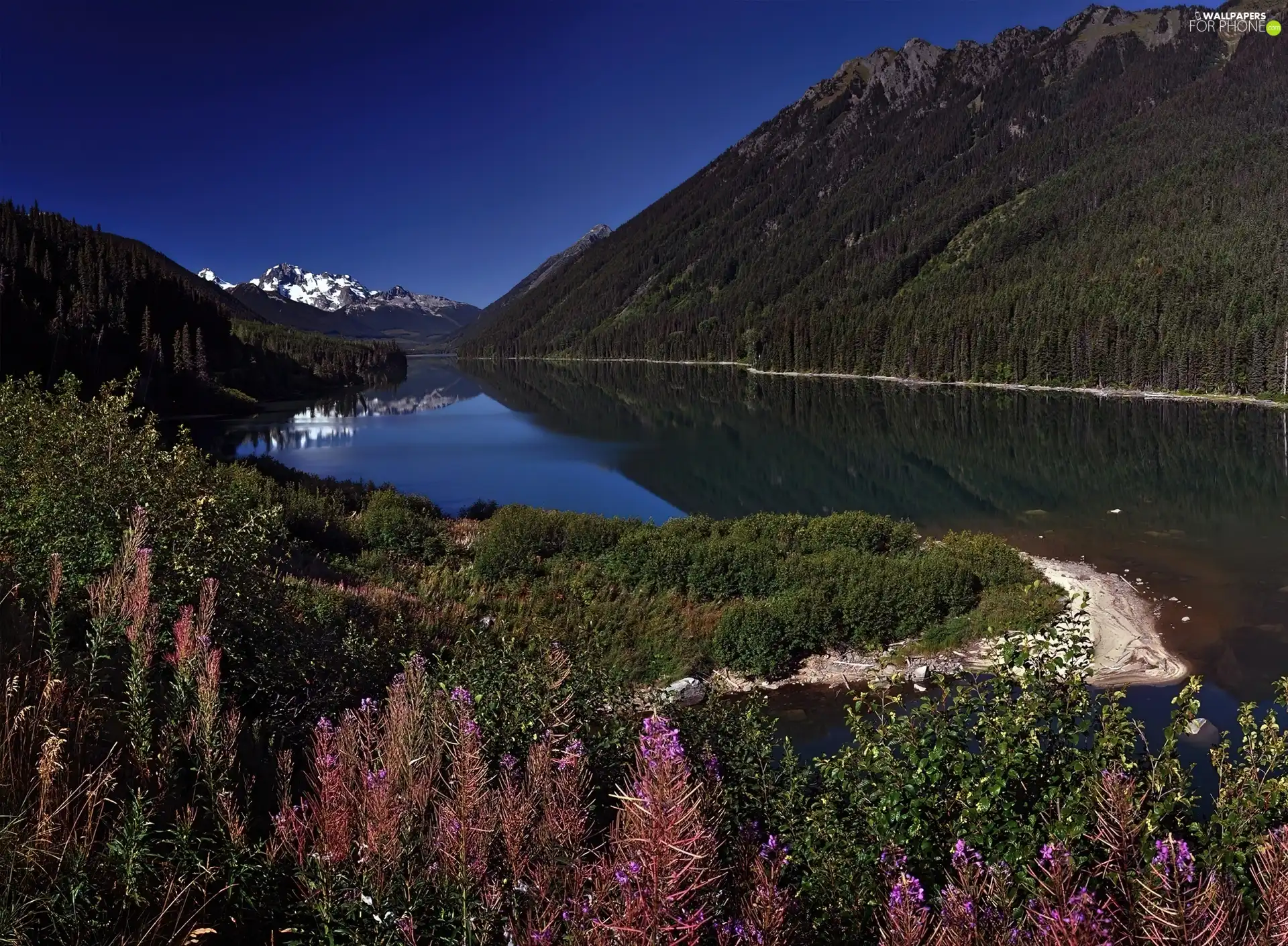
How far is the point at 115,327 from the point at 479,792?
366 ft

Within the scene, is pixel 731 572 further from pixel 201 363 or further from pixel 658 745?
pixel 201 363

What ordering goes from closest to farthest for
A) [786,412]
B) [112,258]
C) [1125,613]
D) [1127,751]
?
[1127,751] → [1125,613] → [786,412] → [112,258]

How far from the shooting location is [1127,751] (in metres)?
5.64

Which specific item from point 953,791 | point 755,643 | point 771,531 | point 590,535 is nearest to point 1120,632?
point 755,643

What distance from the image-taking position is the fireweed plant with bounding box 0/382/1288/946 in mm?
2744

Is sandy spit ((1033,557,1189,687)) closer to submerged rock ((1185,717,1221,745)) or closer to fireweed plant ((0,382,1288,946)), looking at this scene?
submerged rock ((1185,717,1221,745))

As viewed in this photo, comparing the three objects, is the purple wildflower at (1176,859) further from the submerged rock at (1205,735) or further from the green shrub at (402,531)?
the green shrub at (402,531)

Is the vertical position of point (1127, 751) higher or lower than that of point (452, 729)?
lower

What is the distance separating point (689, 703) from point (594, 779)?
8.21 metres

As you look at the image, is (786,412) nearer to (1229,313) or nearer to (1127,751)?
(1229,313)

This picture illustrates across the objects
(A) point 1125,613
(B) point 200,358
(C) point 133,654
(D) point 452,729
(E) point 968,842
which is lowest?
(A) point 1125,613

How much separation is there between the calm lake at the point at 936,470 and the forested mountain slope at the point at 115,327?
15.5 metres

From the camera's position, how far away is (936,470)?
140 ft

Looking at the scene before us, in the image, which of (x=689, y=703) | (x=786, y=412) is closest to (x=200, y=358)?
(x=786, y=412)
